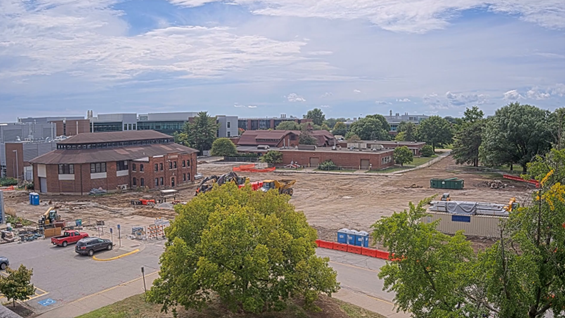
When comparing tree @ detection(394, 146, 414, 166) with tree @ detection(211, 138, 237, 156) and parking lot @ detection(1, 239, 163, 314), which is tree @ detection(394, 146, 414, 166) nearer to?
tree @ detection(211, 138, 237, 156)

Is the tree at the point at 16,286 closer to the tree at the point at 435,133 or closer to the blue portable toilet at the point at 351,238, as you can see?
the blue portable toilet at the point at 351,238

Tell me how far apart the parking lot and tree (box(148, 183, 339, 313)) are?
7531 millimetres

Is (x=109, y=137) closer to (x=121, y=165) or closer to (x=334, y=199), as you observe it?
(x=121, y=165)

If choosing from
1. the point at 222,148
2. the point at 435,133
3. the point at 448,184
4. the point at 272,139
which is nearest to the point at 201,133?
the point at 222,148

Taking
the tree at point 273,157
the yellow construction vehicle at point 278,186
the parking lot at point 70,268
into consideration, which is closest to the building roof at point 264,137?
the tree at point 273,157

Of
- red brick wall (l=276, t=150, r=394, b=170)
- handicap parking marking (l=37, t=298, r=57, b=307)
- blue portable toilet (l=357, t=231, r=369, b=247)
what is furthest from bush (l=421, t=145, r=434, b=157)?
handicap parking marking (l=37, t=298, r=57, b=307)

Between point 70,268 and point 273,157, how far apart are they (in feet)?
222

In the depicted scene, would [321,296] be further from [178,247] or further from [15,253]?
[15,253]

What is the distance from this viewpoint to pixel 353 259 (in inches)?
1190

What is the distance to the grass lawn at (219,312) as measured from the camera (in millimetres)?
20234

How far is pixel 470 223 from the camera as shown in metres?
36.6

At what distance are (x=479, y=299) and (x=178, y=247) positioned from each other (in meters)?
11.6

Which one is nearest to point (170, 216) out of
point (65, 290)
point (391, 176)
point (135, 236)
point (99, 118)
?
point (135, 236)

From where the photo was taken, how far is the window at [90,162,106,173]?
61.6 m
